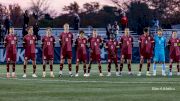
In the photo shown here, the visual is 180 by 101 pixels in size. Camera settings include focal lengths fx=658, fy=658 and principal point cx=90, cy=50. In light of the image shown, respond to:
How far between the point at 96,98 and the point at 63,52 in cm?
1416

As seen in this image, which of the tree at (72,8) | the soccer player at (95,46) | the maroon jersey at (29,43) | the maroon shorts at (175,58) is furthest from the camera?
the tree at (72,8)

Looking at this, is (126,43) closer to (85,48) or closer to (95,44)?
(95,44)

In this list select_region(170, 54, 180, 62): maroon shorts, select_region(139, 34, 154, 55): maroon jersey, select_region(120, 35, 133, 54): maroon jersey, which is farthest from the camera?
select_region(120, 35, 133, 54): maroon jersey

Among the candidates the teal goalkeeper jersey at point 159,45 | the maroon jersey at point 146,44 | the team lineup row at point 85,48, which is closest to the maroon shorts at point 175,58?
the team lineup row at point 85,48

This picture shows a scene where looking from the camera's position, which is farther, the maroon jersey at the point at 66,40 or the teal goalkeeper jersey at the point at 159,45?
the teal goalkeeper jersey at the point at 159,45

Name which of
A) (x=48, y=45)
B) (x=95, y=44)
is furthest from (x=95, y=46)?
(x=48, y=45)

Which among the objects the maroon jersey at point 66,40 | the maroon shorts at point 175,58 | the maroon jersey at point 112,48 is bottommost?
the maroon shorts at point 175,58

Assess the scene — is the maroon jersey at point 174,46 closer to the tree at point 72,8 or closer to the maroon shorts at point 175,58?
the maroon shorts at point 175,58

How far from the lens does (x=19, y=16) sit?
105000 millimetres

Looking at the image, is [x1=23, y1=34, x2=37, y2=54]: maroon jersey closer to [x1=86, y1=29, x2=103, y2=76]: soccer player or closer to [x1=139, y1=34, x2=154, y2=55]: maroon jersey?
[x1=86, y1=29, x2=103, y2=76]: soccer player

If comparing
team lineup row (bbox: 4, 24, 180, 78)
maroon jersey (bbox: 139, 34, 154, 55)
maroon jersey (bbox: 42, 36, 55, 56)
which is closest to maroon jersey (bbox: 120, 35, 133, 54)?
team lineup row (bbox: 4, 24, 180, 78)

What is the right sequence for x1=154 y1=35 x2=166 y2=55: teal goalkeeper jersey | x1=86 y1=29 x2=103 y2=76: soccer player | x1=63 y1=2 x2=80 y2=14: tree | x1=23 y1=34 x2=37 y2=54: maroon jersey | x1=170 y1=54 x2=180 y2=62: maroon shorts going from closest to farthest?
x1=23 y1=34 x2=37 y2=54: maroon jersey < x1=86 y1=29 x2=103 y2=76: soccer player < x1=154 y1=35 x2=166 y2=55: teal goalkeeper jersey < x1=170 y1=54 x2=180 y2=62: maroon shorts < x1=63 y1=2 x2=80 y2=14: tree

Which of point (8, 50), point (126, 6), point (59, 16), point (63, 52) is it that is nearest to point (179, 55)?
point (63, 52)

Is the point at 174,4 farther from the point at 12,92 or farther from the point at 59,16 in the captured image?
the point at 12,92
